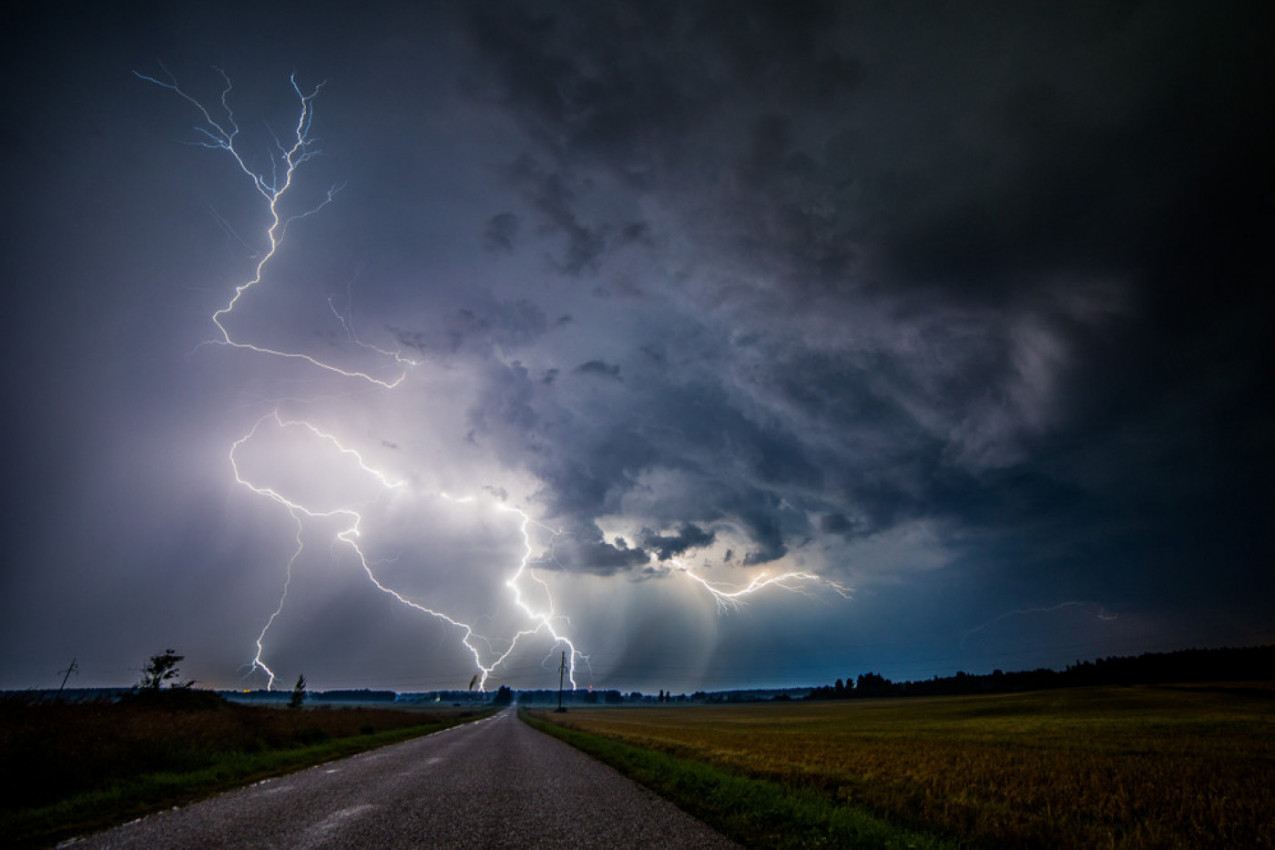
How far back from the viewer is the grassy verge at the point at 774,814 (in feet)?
22.2

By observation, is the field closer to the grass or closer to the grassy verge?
the grassy verge

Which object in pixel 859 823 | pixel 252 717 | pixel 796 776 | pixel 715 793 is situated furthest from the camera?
pixel 252 717

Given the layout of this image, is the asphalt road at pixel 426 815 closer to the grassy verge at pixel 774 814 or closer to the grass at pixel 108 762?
the grassy verge at pixel 774 814

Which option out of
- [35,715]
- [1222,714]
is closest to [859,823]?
[35,715]

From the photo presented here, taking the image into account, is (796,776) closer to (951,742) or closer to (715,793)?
(715,793)

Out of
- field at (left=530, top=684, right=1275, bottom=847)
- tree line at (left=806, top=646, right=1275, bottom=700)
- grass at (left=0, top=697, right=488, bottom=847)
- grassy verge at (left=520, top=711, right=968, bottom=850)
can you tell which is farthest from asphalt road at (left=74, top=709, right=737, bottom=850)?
tree line at (left=806, top=646, right=1275, bottom=700)

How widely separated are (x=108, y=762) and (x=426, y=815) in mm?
11069

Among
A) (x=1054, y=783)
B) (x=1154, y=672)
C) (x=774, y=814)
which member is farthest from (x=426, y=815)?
(x=1154, y=672)

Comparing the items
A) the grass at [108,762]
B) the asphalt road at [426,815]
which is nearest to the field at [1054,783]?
the asphalt road at [426,815]

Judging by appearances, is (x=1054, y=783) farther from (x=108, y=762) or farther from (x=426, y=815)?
(x=108, y=762)

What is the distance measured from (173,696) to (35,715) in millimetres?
20970

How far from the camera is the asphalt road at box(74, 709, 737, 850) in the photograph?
6.45m

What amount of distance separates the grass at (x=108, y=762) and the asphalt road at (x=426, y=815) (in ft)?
4.54

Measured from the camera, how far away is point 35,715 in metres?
12.8
